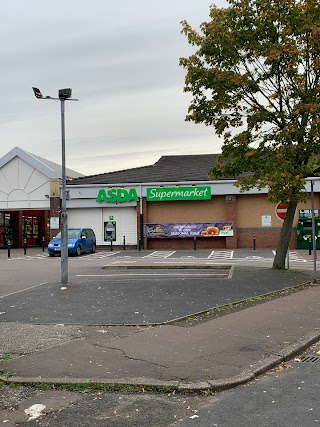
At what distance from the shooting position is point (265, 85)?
1612cm

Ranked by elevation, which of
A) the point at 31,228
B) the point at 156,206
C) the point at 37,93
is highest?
the point at 37,93

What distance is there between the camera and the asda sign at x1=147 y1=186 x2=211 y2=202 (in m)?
33.3

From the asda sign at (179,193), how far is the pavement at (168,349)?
23.3m

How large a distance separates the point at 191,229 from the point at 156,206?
2.98m

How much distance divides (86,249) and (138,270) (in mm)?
12150

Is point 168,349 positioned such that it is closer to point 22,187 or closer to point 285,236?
point 285,236

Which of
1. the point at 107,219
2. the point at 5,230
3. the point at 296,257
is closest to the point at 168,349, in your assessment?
the point at 296,257

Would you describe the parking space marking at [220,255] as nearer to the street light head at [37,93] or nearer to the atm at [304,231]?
the atm at [304,231]

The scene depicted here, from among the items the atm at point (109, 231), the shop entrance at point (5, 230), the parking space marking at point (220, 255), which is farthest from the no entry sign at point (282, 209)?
the shop entrance at point (5, 230)

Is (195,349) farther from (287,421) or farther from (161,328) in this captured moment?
(287,421)

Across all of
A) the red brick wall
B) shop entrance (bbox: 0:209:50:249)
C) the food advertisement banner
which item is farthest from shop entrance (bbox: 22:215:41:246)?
the red brick wall

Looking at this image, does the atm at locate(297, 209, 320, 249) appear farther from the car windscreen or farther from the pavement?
the pavement

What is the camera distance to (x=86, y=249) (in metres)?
30.7

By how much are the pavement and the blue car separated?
19.9 m
